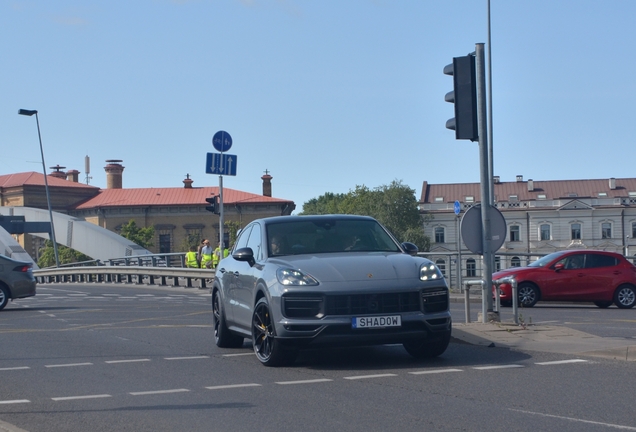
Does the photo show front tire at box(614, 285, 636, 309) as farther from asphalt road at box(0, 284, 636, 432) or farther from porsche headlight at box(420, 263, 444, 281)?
porsche headlight at box(420, 263, 444, 281)

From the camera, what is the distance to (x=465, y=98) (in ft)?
39.5

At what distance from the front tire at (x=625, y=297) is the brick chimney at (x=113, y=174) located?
10126 centimetres

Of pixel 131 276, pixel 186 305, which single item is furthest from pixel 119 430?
pixel 131 276

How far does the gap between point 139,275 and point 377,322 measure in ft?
95.4

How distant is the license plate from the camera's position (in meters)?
8.89

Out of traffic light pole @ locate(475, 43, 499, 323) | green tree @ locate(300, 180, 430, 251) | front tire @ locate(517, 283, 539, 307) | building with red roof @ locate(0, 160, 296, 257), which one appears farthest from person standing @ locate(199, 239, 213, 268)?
green tree @ locate(300, 180, 430, 251)

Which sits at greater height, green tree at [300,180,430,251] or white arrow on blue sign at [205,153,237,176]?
green tree at [300,180,430,251]

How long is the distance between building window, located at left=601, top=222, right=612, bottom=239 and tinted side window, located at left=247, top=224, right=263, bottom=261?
93.2 meters

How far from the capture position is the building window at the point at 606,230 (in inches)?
3898

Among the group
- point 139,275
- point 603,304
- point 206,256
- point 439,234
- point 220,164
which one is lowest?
point 603,304

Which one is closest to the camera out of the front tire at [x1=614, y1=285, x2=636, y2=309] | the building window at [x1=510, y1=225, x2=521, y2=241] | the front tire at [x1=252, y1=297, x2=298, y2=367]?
the front tire at [x1=252, y1=297, x2=298, y2=367]

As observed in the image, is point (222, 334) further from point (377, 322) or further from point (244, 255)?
point (377, 322)

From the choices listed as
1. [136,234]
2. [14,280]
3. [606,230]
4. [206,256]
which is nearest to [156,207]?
[136,234]

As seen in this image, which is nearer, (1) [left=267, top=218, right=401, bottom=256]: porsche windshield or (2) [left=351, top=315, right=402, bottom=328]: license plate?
(2) [left=351, top=315, right=402, bottom=328]: license plate
